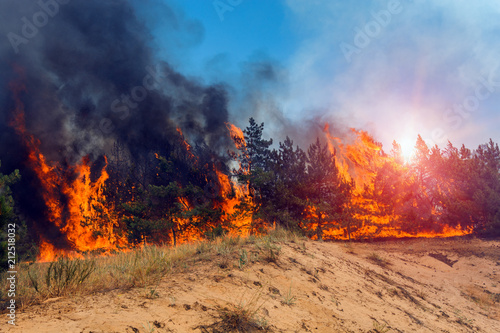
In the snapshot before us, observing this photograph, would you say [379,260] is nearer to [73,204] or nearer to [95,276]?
[95,276]

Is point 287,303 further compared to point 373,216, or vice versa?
point 373,216

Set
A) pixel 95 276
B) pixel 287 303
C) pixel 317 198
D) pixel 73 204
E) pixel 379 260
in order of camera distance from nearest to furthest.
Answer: pixel 287 303, pixel 95 276, pixel 379 260, pixel 317 198, pixel 73 204

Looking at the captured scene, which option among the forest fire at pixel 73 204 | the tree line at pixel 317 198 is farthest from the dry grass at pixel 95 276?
the forest fire at pixel 73 204

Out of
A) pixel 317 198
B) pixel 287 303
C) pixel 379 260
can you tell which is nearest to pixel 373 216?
pixel 317 198

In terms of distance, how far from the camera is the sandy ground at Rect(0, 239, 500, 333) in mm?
3094

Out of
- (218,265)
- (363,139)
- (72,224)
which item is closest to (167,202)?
(72,224)

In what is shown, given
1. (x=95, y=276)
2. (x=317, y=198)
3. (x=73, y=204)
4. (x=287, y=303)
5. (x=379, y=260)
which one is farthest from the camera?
(x=73, y=204)

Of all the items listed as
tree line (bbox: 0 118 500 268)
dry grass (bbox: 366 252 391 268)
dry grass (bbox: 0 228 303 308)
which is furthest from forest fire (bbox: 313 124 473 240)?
dry grass (bbox: 0 228 303 308)

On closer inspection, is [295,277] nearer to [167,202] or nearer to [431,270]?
[431,270]

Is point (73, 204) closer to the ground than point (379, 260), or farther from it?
farther from it

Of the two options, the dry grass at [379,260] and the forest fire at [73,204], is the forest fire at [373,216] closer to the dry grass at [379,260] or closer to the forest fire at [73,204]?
the dry grass at [379,260]

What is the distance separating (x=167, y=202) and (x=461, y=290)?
20.2 m

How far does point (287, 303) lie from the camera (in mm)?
4297

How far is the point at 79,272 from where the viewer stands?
4254 millimetres
